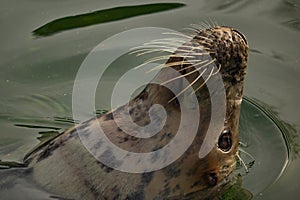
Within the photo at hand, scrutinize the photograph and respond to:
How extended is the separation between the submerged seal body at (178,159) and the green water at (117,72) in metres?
0.69

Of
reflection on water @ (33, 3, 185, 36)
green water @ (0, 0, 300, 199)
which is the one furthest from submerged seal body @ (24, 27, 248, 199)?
reflection on water @ (33, 3, 185, 36)

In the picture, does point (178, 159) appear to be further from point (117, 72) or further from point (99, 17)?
point (99, 17)

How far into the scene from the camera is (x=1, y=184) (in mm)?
4477

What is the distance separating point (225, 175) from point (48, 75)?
2486 mm

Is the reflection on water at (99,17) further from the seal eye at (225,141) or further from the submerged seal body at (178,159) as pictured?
the seal eye at (225,141)

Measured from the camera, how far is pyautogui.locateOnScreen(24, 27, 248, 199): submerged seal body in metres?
4.26

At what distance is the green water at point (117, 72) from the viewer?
5484 mm

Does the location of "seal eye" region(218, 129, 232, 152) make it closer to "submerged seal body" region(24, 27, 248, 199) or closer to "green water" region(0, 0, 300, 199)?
"submerged seal body" region(24, 27, 248, 199)

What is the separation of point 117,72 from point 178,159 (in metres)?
2.32

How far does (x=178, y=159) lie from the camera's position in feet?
14.1

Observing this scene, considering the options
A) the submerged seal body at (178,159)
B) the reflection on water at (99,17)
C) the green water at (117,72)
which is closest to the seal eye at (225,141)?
the submerged seal body at (178,159)

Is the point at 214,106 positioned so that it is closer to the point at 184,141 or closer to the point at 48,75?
the point at 184,141

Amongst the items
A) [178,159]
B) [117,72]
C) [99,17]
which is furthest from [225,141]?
[99,17]

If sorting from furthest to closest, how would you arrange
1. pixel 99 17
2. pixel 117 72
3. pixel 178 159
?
pixel 99 17 < pixel 117 72 < pixel 178 159
